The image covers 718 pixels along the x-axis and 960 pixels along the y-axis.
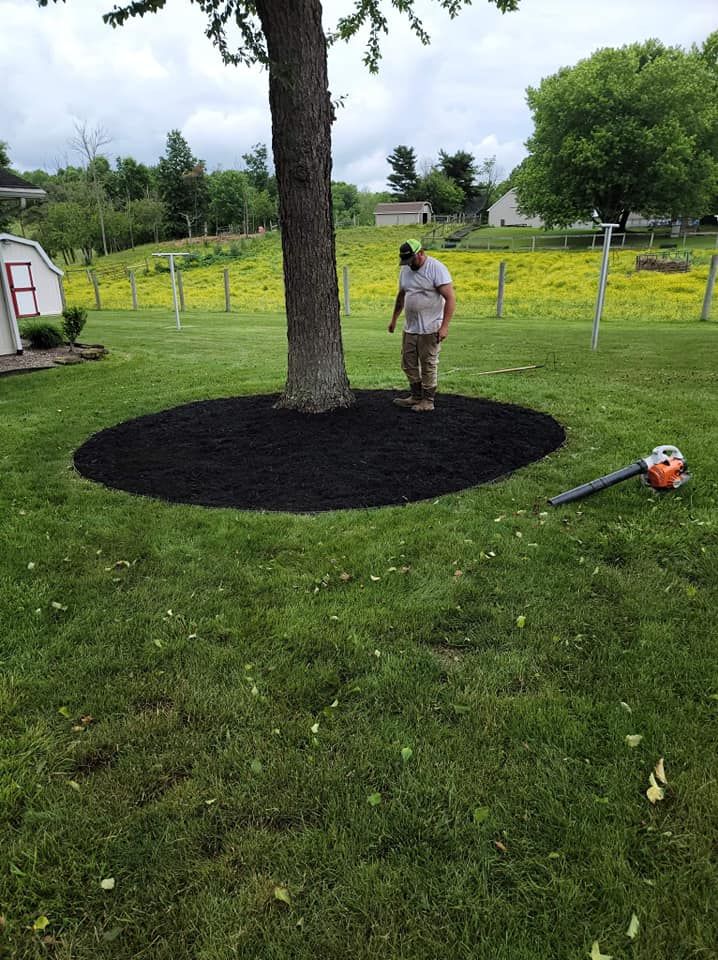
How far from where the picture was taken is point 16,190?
9523 millimetres

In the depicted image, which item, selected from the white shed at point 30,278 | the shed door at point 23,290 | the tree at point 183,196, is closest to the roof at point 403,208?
the tree at point 183,196

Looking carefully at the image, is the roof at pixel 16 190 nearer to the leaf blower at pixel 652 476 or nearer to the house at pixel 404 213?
the leaf blower at pixel 652 476

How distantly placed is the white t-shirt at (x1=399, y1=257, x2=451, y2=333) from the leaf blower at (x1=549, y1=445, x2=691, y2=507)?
2.52 meters

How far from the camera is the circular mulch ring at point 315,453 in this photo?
14.5 feet

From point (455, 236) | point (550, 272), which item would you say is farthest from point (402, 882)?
point (455, 236)

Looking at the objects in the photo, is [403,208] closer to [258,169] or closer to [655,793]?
[258,169]

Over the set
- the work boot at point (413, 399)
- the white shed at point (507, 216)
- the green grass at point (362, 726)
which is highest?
the white shed at point (507, 216)

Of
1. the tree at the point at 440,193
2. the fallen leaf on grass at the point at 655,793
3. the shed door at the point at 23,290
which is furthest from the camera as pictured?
the tree at the point at 440,193

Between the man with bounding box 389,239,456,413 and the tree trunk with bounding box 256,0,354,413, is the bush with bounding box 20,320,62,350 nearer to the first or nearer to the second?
the tree trunk with bounding box 256,0,354,413

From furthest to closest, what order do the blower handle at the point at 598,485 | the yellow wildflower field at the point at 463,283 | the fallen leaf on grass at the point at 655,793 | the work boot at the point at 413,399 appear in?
the yellow wildflower field at the point at 463,283 < the work boot at the point at 413,399 < the blower handle at the point at 598,485 < the fallen leaf on grass at the point at 655,793

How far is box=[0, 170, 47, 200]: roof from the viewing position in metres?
9.46

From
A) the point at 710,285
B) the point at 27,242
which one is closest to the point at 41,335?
the point at 27,242

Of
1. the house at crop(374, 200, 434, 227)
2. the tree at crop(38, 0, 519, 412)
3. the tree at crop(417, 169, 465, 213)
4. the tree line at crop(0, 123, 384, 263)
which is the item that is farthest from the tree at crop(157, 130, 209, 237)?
the tree at crop(38, 0, 519, 412)

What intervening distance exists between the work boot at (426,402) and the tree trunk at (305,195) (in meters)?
0.68
